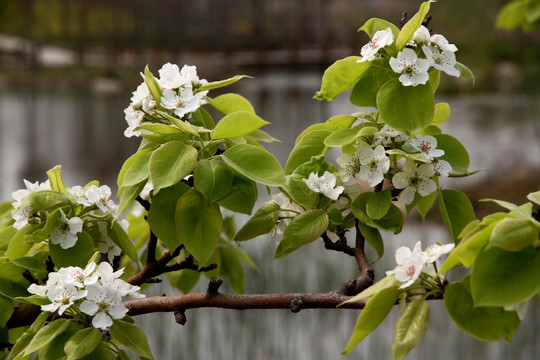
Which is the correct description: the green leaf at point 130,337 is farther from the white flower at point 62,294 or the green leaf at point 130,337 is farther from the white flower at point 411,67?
the white flower at point 411,67

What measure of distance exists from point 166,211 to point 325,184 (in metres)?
0.12

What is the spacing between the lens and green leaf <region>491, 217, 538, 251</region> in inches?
13.1

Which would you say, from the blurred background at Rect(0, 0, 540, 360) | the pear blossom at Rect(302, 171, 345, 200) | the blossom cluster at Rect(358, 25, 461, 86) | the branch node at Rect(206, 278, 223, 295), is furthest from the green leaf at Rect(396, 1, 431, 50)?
the blurred background at Rect(0, 0, 540, 360)

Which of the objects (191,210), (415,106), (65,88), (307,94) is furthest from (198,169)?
(65,88)

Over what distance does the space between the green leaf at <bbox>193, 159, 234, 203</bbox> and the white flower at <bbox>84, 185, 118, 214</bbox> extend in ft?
0.33

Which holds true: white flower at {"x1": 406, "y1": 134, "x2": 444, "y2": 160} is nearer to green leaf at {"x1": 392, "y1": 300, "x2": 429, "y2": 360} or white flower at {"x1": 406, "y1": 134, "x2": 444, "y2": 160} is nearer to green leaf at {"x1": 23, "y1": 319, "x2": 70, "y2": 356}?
green leaf at {"x1": 392, "y1": 300, "x2": 429, "y2": 360}

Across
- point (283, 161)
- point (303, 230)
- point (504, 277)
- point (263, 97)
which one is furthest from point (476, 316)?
point (263, 97)

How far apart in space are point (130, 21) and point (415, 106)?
9.74 meters

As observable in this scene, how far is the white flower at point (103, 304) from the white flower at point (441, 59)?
0.28 meters

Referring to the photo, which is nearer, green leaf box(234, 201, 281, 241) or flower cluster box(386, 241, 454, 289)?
flower cluster box(386, 241, 454, 289)

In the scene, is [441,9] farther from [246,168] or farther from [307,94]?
[246,168]

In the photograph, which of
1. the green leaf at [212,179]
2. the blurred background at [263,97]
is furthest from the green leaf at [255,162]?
the blurred background at [263,97]

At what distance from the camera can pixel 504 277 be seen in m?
0.35

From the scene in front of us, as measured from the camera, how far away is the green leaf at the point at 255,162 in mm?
448
